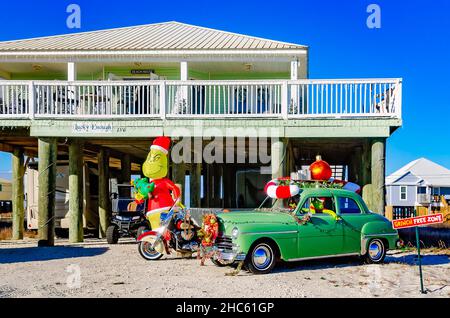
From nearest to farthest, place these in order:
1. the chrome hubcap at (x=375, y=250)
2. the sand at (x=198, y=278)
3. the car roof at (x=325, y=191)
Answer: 1. the sand at (x=198, y=278)
2. the car roof at (x=325, y=191)
3. the chrome hubcap at (x=375, y=250)

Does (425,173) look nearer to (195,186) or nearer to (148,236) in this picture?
(195,186)

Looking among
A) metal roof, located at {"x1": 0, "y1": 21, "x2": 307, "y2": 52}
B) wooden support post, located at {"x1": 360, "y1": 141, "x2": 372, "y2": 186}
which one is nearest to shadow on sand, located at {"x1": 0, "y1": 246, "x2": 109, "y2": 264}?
metal roof, located at {"x1": 0, "y1": 21, "x2": 307, "y2": 52}

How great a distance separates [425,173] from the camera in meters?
44.9

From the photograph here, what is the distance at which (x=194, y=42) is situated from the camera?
17.0m

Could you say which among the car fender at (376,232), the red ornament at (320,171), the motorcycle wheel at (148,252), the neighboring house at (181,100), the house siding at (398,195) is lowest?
the house siding at (398,195)

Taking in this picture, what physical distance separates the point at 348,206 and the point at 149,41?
419 inches

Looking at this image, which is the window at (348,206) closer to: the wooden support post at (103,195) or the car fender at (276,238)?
the car fender at (276,238)

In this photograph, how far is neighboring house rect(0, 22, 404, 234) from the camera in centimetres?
1301

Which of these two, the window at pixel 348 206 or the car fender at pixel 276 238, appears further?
the window at pixel 348 206

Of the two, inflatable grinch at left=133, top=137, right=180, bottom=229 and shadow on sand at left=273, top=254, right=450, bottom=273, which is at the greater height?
inflatable grinch at left=133, top=137, right=180, bottom=229

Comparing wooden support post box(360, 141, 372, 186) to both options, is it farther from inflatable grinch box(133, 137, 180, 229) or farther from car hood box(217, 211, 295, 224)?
inflatable grinch box(133, 137, 180, 229)

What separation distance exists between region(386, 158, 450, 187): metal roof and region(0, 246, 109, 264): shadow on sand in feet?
119

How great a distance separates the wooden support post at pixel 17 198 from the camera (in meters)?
16.5

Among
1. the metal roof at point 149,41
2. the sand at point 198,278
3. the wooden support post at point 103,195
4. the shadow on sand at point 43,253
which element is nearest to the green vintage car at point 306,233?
the sand at point 198,278
